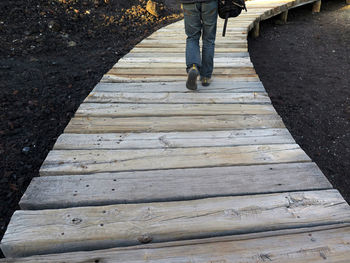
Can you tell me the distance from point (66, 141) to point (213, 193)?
53.6 inches

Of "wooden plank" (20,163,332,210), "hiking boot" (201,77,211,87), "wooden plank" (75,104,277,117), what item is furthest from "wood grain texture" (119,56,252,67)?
"wooden plank" (20,163,332,210)

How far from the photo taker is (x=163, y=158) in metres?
2.45

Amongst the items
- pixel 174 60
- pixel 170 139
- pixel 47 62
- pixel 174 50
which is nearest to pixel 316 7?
pixel 174 50

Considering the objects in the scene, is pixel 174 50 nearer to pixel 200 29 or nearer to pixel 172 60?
pixel 172 60

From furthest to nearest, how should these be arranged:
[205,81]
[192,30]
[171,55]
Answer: [171,55] < [205,81] < [192,30]

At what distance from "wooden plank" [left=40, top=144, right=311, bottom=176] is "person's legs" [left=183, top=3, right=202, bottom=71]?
1390mm

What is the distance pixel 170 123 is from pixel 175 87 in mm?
950

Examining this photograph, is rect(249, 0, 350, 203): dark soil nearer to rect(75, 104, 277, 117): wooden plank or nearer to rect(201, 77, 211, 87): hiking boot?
rect(75, 104, 277, 117): wooden plank

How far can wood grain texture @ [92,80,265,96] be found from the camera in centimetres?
367

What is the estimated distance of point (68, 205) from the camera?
199cm

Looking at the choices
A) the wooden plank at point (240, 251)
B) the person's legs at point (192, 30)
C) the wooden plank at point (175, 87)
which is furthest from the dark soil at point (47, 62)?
the person's legs at point (192, 30)

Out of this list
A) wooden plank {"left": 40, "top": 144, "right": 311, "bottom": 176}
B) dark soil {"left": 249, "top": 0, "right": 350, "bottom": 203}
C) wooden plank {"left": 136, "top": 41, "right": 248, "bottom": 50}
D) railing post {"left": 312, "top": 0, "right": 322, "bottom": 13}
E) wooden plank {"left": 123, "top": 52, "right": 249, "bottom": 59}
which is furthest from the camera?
railing post {"left": 312, "top": 0, "right": 322, "bottom": 13}

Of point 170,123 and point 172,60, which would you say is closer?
point 170,123

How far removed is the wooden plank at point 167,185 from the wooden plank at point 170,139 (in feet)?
1.23
